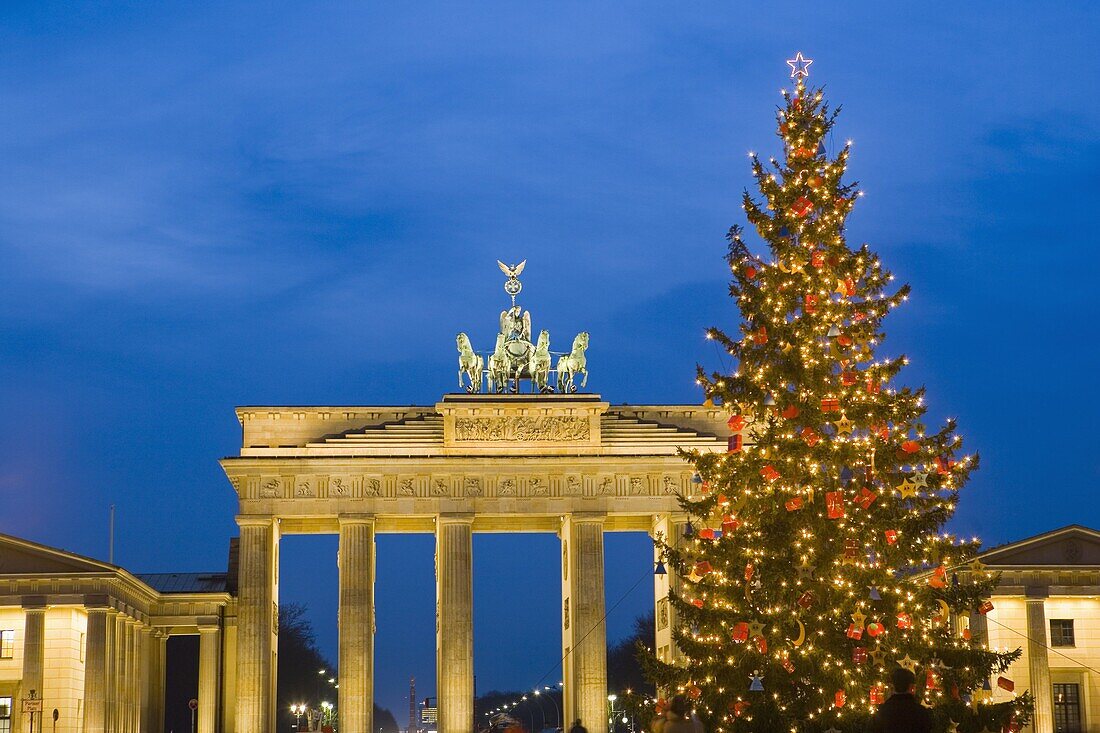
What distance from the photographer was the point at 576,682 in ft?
230

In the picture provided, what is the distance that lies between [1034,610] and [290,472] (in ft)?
106

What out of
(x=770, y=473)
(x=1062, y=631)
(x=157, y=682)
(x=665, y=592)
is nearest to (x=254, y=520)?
(x=157, y=682)

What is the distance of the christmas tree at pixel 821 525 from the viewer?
29.0 m

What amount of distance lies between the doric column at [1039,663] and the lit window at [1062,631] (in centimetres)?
197

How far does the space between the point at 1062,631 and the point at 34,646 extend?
40303 millimetres

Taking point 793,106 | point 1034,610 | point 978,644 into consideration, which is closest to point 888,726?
point 978,644

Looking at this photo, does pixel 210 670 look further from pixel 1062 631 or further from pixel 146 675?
pixel 1062 631

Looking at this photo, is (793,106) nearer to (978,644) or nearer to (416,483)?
(978,644)

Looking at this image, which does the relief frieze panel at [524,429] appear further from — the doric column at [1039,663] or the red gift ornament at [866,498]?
the red gift ornament at [866,498]

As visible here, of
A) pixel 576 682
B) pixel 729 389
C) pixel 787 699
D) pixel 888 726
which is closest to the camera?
pixel 888 726

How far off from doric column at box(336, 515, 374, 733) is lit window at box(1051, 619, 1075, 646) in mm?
29085

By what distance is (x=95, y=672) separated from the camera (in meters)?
60.1

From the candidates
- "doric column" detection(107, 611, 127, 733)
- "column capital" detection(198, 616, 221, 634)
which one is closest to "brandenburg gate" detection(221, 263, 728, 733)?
"column capital" detection(198, 616, 221, 634)

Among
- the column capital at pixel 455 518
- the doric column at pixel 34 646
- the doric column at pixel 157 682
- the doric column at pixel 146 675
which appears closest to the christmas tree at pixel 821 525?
the doric column at pixel 34 646
